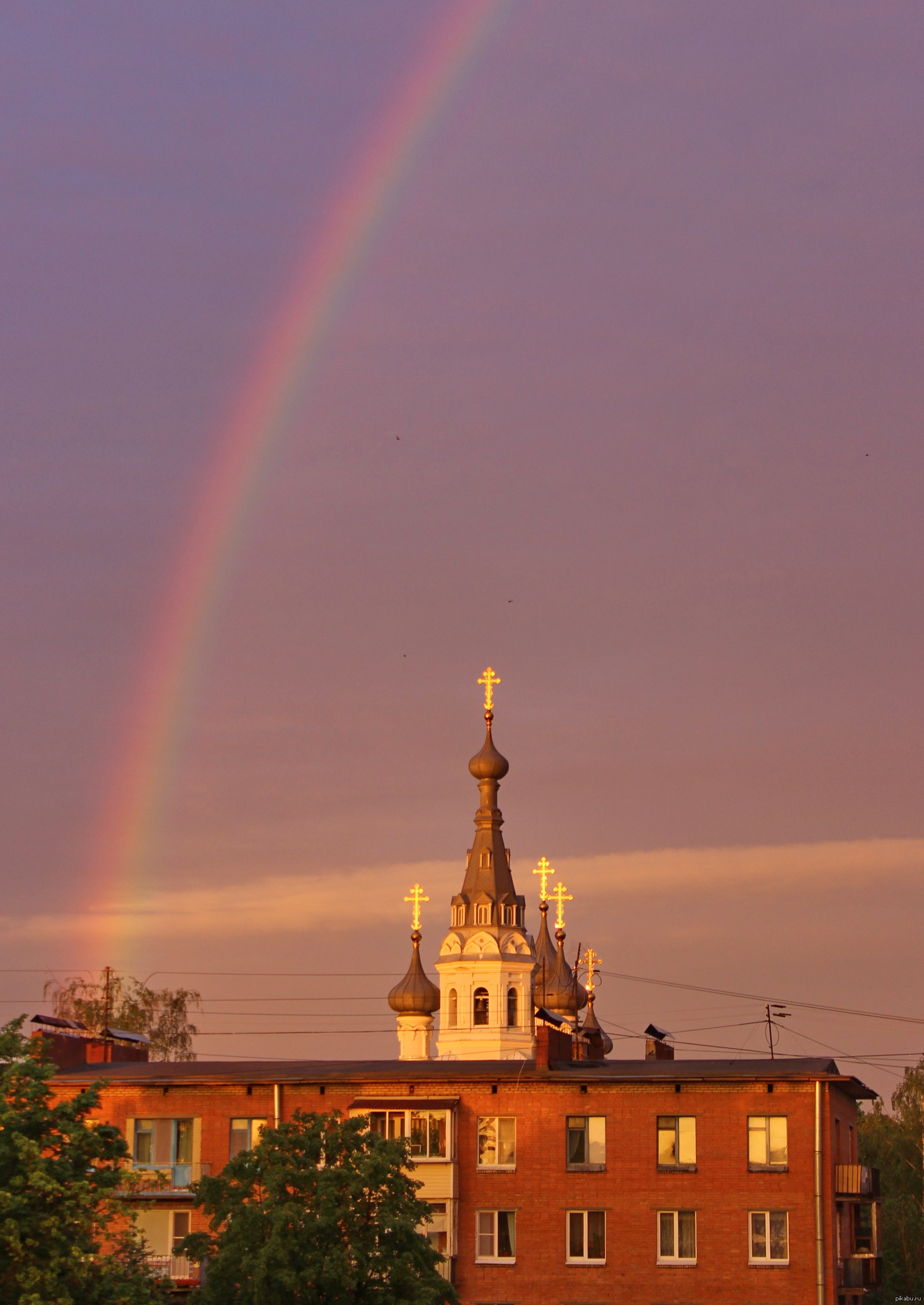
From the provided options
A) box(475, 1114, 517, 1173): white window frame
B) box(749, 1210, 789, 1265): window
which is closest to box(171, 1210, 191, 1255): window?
box(475, 1114, 517, 1173): white window frame

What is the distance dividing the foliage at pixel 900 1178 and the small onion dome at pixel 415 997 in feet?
120

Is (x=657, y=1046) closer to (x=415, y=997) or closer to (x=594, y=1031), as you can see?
(x=594, y=1031)

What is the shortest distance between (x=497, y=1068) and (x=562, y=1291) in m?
8.30

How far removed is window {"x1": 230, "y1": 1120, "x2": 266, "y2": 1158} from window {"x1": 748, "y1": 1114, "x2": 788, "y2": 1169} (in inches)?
665

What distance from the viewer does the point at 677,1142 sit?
63125 millimetres

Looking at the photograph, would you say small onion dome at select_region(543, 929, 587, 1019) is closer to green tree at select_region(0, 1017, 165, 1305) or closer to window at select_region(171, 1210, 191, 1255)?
window at select_region(171, 1210, 191, 1255)

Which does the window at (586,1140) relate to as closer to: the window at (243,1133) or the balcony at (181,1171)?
the window at (243,1133)

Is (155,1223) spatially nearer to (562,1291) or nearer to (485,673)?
(562,1291)

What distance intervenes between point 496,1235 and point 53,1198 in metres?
25.2

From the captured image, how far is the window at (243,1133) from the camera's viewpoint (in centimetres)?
6569

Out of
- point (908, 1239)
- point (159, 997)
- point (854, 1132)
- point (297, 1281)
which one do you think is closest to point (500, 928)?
point (159, 997)

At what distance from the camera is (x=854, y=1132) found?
72.7 metres

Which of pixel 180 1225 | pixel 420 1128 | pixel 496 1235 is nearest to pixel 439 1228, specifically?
pixel 496 1235

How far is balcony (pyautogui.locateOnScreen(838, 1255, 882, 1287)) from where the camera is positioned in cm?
6344
